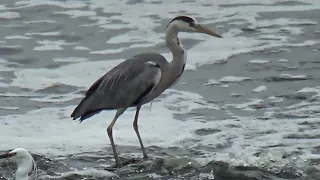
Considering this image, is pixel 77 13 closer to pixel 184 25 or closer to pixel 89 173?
pixel 184 25

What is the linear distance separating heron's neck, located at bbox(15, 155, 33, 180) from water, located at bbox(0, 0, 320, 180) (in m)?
0.61

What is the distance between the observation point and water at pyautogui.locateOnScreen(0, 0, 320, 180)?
26.3 feet

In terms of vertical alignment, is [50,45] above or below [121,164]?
below

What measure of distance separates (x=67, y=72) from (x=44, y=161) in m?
3.48

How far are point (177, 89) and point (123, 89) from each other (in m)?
2.17

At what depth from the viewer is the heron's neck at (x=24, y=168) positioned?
7020 mm


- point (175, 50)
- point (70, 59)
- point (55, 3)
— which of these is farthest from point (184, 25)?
point (55, 3)

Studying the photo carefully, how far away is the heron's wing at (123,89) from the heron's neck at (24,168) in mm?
1518

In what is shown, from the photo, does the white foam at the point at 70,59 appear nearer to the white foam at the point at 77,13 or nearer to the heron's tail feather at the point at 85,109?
the white foam at the point at 77,13

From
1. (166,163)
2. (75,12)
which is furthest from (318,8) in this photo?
(166,163)

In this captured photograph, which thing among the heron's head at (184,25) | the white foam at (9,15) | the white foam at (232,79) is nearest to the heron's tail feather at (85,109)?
→ the heron's head at (184,25)

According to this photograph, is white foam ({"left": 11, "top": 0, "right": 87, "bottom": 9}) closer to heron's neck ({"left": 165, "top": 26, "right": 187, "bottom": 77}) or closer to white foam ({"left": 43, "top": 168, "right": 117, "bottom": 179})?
heron's neck ({"left": 165, "top": 26, "right": 187, "bottom": 77})

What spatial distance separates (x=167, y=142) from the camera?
8.87 metres

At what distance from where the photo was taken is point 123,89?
28.2 ft
